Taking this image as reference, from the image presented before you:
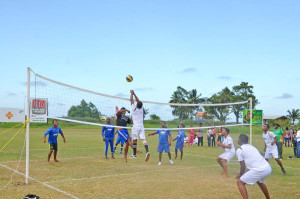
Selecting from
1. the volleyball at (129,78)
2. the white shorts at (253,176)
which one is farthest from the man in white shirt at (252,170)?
the volleyball at (129,78)

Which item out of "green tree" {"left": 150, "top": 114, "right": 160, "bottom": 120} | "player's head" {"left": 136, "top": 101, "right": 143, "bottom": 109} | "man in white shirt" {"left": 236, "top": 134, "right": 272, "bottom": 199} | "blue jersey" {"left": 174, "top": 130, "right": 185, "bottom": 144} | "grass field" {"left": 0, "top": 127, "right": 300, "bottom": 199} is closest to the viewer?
"man in white shirt" {"left": 236, "top": 134, "right": 272, "bottom": 199}

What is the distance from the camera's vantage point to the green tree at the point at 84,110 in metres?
11.4

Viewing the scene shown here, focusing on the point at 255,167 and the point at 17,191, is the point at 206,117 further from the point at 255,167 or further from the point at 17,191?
the point at 17,191

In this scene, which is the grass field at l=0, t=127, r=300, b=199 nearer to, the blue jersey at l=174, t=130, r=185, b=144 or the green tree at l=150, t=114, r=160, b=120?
the green tree at l=150, t=114, r=160, b=120

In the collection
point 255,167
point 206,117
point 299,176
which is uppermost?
point 206,117

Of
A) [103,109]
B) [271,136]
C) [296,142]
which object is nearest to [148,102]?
[103,109]

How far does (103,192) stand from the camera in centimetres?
841

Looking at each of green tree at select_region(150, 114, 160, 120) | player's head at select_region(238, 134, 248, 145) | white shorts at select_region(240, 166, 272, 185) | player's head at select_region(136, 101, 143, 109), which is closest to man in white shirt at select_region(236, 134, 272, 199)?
white shorts at select_region(240, 166, 272, 185)

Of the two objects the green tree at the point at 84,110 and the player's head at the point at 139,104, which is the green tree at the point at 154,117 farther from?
the green tree at the point at 84,110

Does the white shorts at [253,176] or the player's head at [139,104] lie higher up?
the player's head at [139,104]

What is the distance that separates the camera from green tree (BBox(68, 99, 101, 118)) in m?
11.4

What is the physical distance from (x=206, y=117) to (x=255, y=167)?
23.0 ft

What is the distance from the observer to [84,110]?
38.0ft

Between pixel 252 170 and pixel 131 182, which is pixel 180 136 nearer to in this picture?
pixel 131 182
